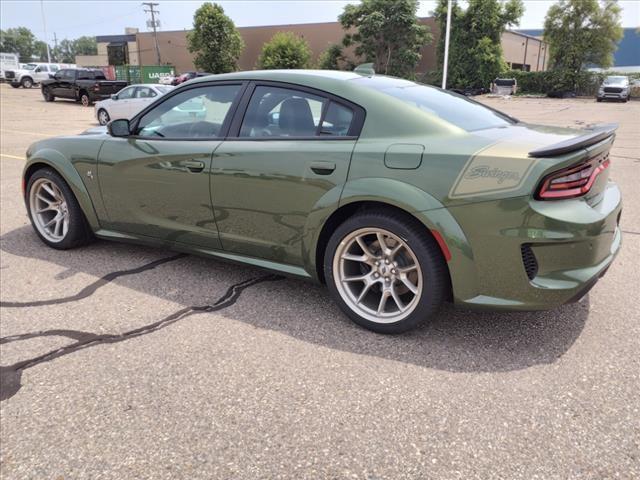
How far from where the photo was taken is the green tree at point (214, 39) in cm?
4856

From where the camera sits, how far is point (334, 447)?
2215 millimetres

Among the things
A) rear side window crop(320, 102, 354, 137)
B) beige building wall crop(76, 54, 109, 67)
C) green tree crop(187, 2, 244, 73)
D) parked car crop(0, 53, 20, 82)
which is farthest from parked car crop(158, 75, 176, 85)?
beige building wall crop(76, 54, 109, 67)

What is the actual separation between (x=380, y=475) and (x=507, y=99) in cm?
3911

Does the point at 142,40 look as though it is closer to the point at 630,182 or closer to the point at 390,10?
the point at 390,10

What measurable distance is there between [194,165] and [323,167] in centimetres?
104

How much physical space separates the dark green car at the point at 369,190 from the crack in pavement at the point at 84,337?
33 cm

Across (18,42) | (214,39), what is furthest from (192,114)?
(18,42)

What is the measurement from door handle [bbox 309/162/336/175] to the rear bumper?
797 millimetres

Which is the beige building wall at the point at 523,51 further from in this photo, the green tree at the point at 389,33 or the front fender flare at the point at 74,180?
the front fender flare at the point at 74,180

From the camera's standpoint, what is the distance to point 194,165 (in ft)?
12.0

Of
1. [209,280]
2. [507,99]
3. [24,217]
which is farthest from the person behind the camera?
[507,99]

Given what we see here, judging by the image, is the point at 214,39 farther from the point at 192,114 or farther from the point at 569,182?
the point at 569,182

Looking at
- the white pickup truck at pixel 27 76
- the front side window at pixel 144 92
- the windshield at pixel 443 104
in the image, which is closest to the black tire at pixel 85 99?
the front side window at pixel 144 92

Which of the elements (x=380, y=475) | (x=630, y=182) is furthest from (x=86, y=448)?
(x=630, y=182)
